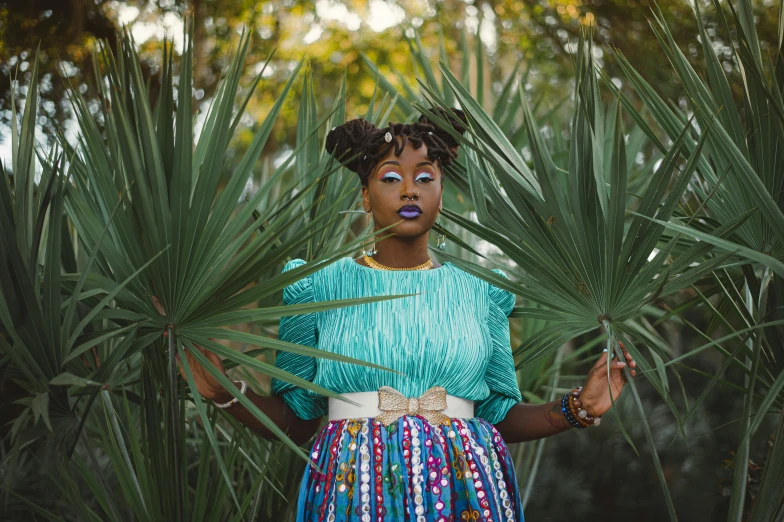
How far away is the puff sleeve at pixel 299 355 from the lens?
2.18 meters

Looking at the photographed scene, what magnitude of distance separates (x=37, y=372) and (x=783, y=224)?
1.71 m

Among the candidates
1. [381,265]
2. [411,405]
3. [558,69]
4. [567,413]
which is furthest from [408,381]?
[558,69]

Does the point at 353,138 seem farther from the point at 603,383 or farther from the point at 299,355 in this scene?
the point at 603,383

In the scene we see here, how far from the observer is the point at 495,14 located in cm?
707

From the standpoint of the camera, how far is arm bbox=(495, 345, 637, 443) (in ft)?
6.87

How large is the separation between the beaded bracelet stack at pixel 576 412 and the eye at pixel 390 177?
2.27ft

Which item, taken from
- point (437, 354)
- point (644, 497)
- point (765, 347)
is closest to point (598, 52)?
point (644, 497)

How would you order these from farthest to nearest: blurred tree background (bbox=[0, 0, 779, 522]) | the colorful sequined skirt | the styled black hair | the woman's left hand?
blurred tree background (bbox=[0, 0, 779, 522]), the styled black hair, the woman's left hand, the colorful sequined skirt

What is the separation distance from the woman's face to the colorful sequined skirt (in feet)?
1.60

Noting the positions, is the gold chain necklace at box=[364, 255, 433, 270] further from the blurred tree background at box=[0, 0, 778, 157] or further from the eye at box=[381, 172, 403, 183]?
the blurred tree background at box=[0, 0, 778, 157]

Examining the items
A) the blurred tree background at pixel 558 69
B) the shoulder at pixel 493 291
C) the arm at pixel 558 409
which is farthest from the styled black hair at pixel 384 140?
→ the blurred tree background at pixel 558 69

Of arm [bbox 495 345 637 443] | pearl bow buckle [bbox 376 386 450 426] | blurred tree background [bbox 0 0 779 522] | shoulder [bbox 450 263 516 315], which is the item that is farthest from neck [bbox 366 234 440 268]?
blurred tree background [bbox 0 0 779 522]

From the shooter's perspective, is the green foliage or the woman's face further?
the woman's face

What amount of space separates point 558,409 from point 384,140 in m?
0.81
